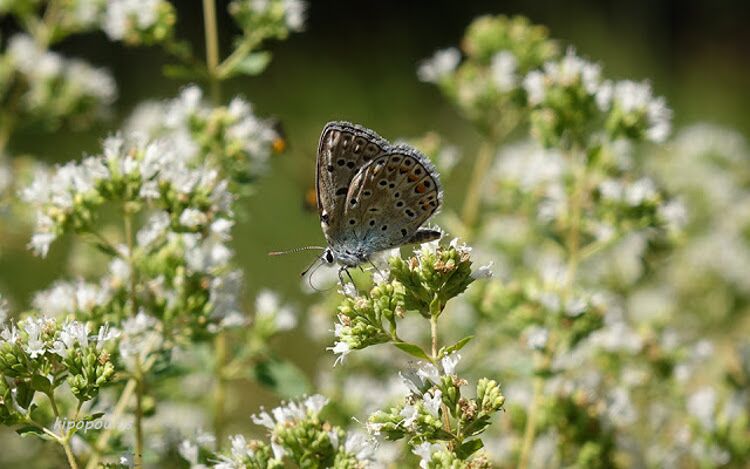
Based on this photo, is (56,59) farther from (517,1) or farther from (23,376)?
(517,1)

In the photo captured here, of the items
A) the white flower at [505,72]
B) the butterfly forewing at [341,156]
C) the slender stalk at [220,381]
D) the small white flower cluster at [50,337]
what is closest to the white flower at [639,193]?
the white flower at [505,72]

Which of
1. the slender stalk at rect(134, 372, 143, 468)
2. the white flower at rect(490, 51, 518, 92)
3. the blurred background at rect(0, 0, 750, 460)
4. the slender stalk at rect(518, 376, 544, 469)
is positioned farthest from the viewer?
the blurred background at rect(0, 0, 750, 460)

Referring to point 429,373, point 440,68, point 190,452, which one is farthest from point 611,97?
point 190,452

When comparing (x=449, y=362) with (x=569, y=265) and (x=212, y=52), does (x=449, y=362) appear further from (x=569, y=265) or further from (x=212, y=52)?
(x=212, y=52)

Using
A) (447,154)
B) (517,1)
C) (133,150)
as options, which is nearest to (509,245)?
(447,154)

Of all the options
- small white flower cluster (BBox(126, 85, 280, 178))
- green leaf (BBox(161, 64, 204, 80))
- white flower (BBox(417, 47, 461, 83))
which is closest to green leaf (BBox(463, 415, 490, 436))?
small white flower cluster (BBox(126, 85, 280, 178))

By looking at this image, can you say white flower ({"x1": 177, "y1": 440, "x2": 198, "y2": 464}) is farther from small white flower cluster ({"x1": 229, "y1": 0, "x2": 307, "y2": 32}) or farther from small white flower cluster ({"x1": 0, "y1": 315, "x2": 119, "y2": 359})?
small white flower cluster ({"x1": 229, "y1": 0, "x2": 307, "y2": 32})
